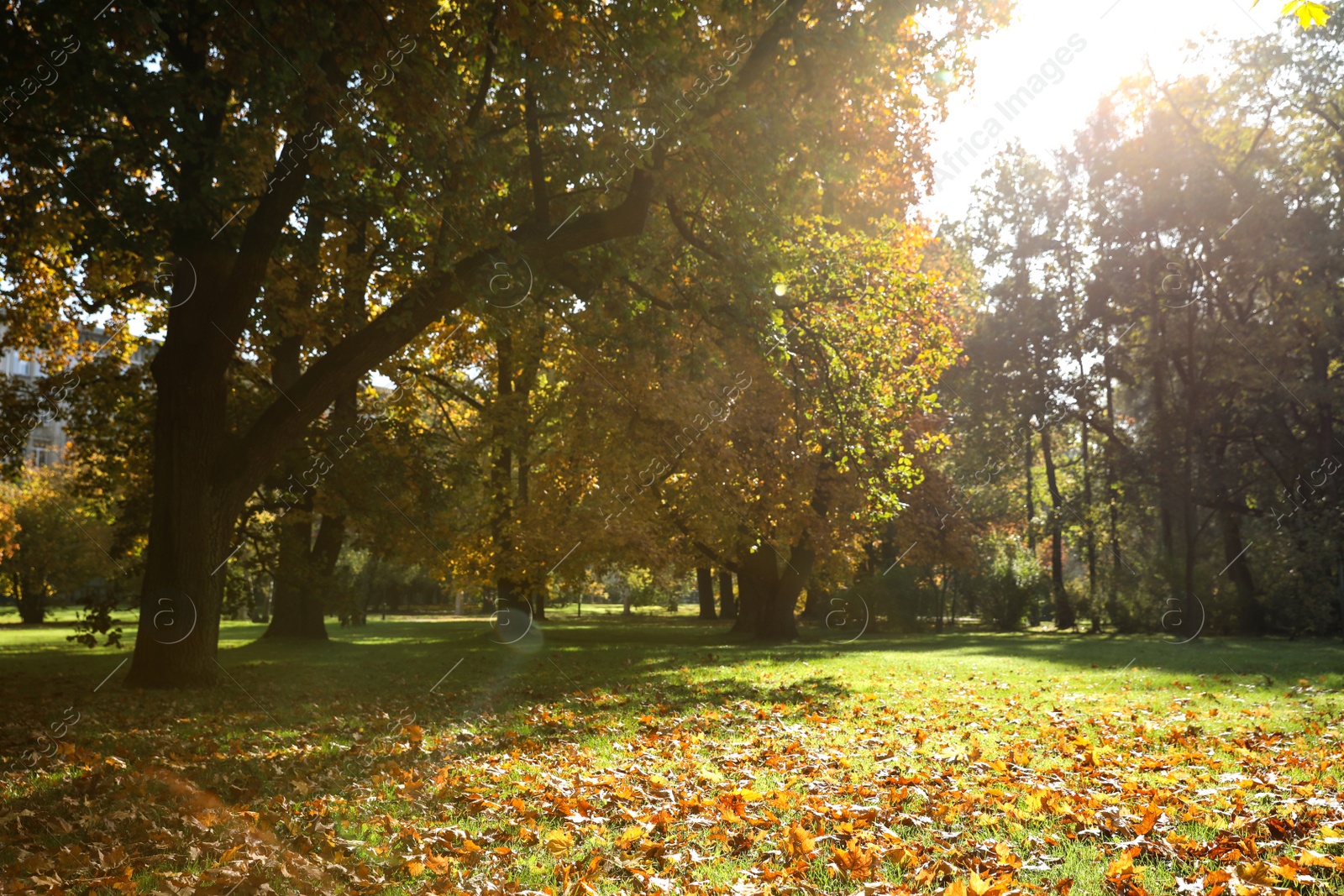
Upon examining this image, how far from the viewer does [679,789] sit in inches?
225

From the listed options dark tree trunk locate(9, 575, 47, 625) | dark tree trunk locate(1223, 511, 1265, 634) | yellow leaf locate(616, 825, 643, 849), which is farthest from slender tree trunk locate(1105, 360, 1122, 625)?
dark tree trunk locate(9, 575, 47, 625)

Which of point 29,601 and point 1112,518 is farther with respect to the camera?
point 29,601

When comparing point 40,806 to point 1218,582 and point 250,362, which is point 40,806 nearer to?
point 250,362

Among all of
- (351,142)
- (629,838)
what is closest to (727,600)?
(351,142)

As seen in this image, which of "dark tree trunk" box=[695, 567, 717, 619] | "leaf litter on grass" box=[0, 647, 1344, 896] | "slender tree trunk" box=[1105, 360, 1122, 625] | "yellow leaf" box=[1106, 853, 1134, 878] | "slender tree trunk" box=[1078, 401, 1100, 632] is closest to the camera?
"yellow leaf" box=[1106, 853, 1134, 878]

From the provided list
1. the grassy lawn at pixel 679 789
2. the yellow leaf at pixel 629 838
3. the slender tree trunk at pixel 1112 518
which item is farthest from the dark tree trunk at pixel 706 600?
the yellow leaf at pixel 629 838

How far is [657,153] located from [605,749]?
6.90 m

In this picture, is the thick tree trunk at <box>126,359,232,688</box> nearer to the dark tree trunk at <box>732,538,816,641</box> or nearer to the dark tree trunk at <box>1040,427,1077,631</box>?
the dark tree trunk at <box>732,538,816,641</box>

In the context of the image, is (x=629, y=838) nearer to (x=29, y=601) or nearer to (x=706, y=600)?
(x=706, y=600)

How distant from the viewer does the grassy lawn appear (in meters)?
4.05

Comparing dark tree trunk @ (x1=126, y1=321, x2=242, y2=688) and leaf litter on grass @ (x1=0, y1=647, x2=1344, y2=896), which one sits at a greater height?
dark tree trunk @ (x1=126, y1=321, x2=242, y2=688)

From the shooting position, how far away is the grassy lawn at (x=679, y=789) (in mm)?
4055

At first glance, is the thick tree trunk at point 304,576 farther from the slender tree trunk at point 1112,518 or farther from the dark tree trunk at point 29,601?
the slender tree trunk at point 1112,518

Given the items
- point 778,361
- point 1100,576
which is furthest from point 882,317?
point 1100,576
